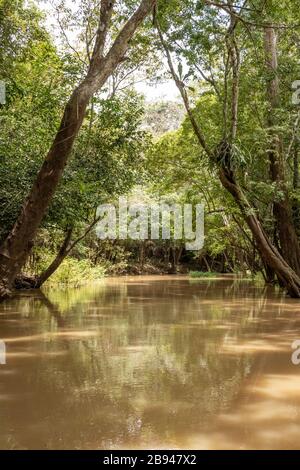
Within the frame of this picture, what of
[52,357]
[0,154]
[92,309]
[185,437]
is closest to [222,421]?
[185,437]

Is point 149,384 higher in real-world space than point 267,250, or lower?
lower

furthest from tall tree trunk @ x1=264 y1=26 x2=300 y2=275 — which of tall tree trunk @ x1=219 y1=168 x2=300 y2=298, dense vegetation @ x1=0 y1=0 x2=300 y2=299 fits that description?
tall tree trunk @ x1=219 y1=168 x2=300 y2=298

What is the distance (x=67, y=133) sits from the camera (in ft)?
23.6

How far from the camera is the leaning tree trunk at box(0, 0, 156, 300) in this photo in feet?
23.8

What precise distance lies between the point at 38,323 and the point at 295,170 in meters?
9.81

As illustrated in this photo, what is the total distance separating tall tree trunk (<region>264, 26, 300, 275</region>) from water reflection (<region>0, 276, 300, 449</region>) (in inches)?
217

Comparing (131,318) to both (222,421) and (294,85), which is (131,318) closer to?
(222,421)

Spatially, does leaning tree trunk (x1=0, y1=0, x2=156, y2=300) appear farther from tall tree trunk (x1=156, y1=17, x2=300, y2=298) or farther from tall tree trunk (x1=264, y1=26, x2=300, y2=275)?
tall tree trunk (x1=264, y1=26, x2=300, y2=275)

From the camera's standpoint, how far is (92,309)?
10.4m

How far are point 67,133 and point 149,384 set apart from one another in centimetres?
426

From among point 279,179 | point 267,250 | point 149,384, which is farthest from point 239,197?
point 149,384

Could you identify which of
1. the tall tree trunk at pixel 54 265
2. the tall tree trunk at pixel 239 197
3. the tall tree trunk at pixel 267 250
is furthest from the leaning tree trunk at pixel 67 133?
the tall tree trunk at pixel 54 265

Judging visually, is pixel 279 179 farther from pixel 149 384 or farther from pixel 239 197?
pixel 149 384

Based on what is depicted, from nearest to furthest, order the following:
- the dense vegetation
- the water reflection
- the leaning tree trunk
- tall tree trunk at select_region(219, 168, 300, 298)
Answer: the water reflection → the leaning tree trunk → the dense vegetation → tall tree trunk at select_region(219, 168, 300, 298)
